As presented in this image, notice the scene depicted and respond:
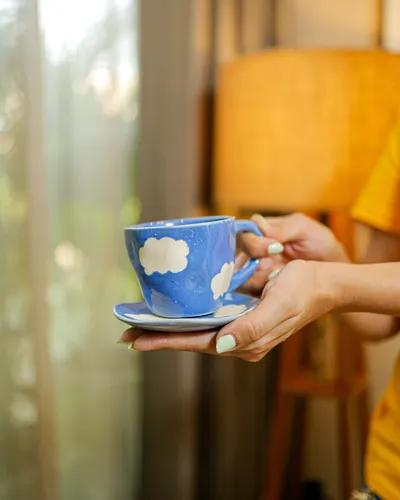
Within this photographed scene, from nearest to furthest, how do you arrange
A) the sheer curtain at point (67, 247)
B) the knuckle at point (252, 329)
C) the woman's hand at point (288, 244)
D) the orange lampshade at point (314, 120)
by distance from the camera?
the knuckle at point (252, 329), the woman's hand at point (288, 244), the sheer curtain at point (67, 247), the orange lampshade at point (314, 120)

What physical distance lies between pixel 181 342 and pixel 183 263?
0.26 ft

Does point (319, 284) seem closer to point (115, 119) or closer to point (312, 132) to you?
point (312, 132)

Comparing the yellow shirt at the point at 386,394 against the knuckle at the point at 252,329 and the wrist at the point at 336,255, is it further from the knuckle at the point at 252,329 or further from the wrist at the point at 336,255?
the knuckle at the point at 252,329

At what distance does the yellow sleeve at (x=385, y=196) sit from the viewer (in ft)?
3.36

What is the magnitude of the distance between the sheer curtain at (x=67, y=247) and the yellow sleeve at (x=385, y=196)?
1.70 ft

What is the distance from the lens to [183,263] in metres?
0.72

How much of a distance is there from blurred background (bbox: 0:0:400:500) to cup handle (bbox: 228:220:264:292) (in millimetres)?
437

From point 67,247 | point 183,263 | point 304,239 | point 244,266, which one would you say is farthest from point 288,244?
point 67,247

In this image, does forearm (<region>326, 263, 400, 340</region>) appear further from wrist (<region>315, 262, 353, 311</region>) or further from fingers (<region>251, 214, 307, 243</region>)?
fingers (<region>251, 214, 307, 243</region>)

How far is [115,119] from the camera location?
1442 millimetres

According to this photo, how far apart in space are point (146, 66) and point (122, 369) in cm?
64

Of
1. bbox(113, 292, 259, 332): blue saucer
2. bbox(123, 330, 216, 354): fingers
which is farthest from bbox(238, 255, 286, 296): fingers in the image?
bbox(123, 330, 216, 354): fingers

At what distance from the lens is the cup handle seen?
0.81 m

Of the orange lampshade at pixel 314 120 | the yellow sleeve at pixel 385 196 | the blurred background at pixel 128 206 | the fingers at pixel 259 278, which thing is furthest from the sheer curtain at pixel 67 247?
the yellow sleeve at pixel 385 196
